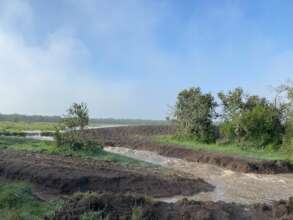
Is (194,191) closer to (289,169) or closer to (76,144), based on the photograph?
(289,169)

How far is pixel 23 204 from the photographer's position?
11672 millimetres

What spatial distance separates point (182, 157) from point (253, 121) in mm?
6420

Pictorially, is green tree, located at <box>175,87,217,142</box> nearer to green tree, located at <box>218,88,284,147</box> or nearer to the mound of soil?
green tree, located at <box>218,88,284,147</box>

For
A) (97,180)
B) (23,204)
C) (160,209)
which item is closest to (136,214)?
(160,209)

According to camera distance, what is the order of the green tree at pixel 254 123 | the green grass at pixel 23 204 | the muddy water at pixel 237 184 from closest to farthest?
the green grass at pixel 23 204 → the muddy water at pixel 237 184 → the green tree at pixel 254 123

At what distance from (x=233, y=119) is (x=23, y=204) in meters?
24.1

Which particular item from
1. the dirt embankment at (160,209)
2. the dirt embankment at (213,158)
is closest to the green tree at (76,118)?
the dirt embankment at (213,158)

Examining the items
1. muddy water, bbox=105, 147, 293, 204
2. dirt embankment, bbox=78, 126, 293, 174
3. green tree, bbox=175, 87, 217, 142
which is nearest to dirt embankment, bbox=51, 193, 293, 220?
muddy water, bbox=105, 147, 293, 204

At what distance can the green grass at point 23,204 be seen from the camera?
34.3 ft

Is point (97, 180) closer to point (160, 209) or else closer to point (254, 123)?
point (160, 209)

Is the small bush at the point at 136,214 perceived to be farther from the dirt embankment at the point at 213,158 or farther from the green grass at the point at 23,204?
the dirt embankment at the point at 213,158

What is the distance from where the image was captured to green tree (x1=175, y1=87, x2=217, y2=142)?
37531 mm

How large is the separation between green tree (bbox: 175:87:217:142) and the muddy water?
1091 centimetres

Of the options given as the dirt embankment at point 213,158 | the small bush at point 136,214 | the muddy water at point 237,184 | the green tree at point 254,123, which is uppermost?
the green tree at point 254,123
